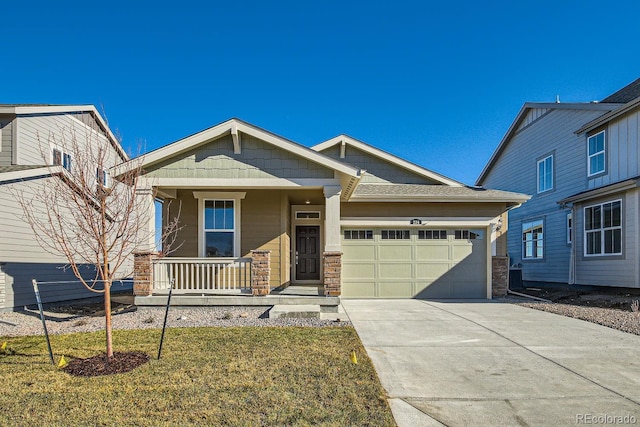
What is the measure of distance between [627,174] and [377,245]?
8.24 m

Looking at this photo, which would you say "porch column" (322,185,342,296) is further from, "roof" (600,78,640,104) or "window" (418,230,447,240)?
"roof" (600,78,640,104)

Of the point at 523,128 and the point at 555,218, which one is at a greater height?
the point at 523,128

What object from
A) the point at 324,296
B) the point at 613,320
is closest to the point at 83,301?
the point at 324,296

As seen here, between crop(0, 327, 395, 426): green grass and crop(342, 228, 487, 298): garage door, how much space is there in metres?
5.62

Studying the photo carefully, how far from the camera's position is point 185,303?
9.29 metres

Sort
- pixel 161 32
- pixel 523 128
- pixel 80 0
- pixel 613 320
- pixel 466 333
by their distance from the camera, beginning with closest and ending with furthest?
1. pixel 466 333
2. pixel 613 320
3. pixel 80 0
4. pixel 161 32
5. pixel 523 128

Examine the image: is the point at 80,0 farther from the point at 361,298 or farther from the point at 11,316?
the point at 361,298

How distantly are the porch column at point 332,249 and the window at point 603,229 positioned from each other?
9479 mm

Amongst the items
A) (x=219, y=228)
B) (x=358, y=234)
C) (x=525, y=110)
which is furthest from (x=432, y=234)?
(x=525, y=110)

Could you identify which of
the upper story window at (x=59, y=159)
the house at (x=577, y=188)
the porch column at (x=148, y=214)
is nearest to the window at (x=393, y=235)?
the porch column at (x=148, y=214)

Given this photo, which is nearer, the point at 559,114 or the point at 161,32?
the point at 161,32

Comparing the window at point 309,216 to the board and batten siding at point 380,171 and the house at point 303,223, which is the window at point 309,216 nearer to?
the house at point 303,223

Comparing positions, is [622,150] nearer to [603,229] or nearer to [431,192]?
[603,229]

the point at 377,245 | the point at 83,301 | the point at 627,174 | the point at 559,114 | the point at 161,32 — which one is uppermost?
the point at 161,32
